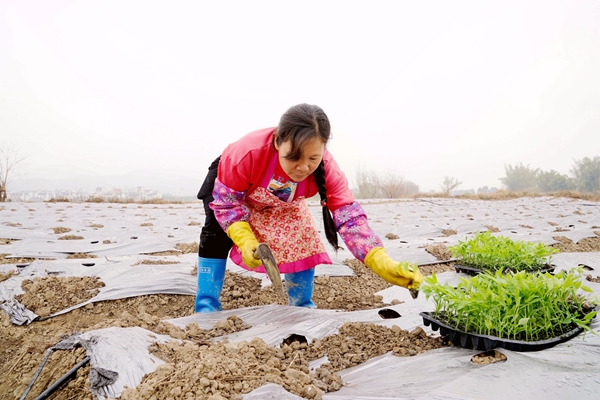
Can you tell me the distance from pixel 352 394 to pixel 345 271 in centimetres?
222

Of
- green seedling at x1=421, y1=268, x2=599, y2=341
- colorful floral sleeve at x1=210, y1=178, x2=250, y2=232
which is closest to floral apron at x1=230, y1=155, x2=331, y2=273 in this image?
colorful floral sleeve at x1=210, y1=178, x2=250, y2=232

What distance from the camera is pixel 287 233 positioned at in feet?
6.95

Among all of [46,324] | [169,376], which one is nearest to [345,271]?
[46,324]

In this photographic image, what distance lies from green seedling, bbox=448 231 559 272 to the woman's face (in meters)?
1.90

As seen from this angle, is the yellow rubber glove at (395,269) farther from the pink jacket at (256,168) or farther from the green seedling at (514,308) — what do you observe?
the pink jacket at (256,168)

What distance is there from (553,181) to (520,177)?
2.88 meters

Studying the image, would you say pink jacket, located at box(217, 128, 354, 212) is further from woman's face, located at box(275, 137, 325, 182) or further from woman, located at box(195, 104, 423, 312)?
woman's face, located at box(275, 137, 325, 182)

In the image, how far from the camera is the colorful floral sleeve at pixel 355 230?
1.76 metres

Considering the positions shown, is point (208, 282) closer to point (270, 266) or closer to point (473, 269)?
point (270, 266)

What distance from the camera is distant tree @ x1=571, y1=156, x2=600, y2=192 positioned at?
20.3 metres

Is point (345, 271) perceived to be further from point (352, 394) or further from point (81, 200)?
point (81, 200)

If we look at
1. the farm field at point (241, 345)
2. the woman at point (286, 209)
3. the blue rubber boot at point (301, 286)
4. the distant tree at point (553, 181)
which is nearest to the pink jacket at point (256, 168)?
the woman at point (286, 209)

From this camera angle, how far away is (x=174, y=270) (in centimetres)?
296

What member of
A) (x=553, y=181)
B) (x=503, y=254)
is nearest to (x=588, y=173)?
(x=553, y=181)
